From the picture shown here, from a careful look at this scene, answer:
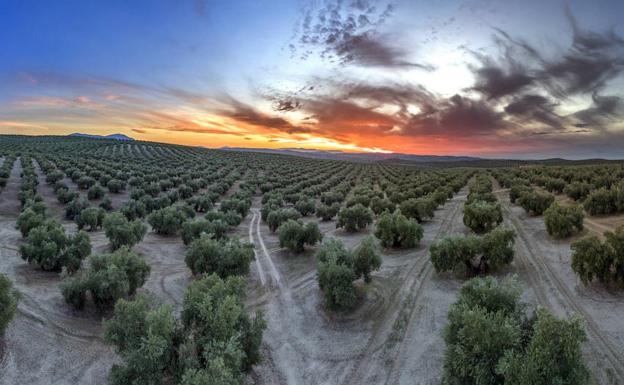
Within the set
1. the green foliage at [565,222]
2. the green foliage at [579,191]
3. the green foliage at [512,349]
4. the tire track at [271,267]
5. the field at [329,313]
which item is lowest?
the tire track at [271,267]

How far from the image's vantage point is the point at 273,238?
75.1 ft

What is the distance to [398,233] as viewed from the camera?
59.7ft

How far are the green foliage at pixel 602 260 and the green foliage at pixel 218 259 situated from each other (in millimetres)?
12468

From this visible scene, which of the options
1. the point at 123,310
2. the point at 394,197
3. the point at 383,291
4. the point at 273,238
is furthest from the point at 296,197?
the point at 123,310

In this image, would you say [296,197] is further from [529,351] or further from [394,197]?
[529,351]

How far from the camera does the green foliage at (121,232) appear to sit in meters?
18.0

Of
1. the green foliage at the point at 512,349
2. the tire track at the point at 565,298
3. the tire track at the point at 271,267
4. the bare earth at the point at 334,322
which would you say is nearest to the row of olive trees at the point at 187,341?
the bare earth at the point at 334,322

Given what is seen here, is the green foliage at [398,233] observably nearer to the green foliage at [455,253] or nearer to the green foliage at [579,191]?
the green foliage at [455,253]

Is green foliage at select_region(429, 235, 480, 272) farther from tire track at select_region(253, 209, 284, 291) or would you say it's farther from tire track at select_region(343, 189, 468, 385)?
tire track at select_region(253, 209, 284, 291)

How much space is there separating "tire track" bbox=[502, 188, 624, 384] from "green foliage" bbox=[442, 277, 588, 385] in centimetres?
211

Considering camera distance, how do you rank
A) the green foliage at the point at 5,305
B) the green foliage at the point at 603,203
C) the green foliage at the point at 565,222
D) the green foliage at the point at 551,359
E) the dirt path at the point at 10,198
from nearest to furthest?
the green foliage at the point at 551,359
the green foliage at the point at 5,305
the green foliage at the point at 565,222
the green foliage at the point at 603,203
the dirt path at the point at 10,198

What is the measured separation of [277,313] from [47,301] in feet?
26.2

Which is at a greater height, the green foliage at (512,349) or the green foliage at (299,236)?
the green foliage at (512,349)

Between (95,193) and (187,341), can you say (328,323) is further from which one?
(95,193)
